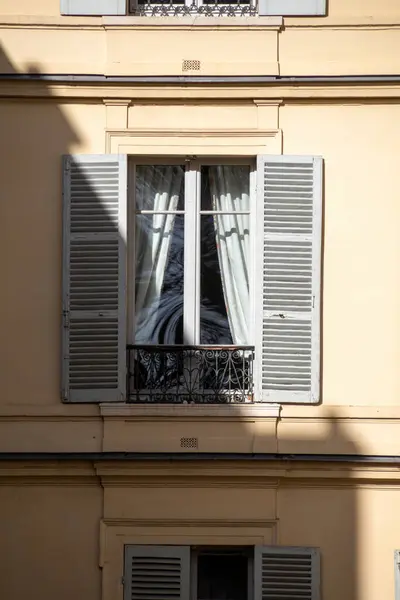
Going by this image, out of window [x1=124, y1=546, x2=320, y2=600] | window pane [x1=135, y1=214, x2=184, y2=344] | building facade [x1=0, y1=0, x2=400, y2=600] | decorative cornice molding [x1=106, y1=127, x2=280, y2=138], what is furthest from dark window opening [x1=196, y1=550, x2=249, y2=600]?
decorative cornice molding [x1=106, y1=127, x2=280, y2=138]

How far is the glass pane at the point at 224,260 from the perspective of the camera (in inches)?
547

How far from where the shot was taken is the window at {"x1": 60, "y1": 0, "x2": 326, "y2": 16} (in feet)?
45.1

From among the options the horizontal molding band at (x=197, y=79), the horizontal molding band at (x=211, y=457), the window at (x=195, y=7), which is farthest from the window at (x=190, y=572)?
the window at (x=195, y=7)

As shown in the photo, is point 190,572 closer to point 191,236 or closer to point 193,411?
point 193,411

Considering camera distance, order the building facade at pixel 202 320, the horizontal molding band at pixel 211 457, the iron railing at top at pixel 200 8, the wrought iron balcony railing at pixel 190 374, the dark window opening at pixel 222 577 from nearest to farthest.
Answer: the horizontal molding band at pixel 211 457 → the building facade at pixel 202 320 → the wrought iron balcony railing at pixel 190 374 → the dark window opening at pixel 222 577 → the iron railing at top at pixel 200 8

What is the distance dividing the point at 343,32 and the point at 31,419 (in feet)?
13.3

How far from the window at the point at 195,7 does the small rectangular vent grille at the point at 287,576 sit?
4.43m

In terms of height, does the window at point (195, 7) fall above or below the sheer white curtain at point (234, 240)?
above

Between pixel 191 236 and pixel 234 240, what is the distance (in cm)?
36

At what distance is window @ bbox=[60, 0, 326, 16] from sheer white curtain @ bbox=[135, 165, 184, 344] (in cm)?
130

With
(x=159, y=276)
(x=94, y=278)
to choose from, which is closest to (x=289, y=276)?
(x=159, y=276)

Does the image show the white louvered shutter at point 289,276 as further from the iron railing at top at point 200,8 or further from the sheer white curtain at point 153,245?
the iron railing at top at point 200,8

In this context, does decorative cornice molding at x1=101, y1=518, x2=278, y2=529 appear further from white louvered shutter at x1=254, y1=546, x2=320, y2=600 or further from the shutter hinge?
the shutter hinge

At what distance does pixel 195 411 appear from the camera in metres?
13.6
